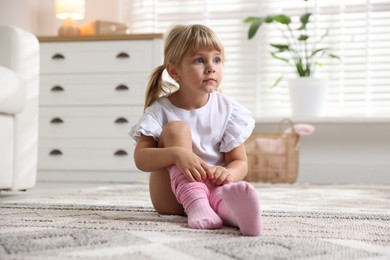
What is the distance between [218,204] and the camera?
4.06 feet

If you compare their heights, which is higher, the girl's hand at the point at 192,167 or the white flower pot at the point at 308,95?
the white flower pot at the point at 308,95

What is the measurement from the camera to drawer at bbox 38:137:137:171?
10.3 feet

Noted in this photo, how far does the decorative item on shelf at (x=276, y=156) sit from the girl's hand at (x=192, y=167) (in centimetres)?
191

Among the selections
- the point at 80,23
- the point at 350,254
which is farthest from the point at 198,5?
the point at 350,254

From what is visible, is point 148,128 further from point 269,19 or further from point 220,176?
point 269,19

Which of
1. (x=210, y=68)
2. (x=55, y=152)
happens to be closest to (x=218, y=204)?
(x=210, y=68)

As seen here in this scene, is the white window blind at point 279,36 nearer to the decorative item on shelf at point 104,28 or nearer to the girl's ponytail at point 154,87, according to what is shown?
the decorative item on shelf at point 104,28

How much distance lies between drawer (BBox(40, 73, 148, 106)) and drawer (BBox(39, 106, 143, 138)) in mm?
37

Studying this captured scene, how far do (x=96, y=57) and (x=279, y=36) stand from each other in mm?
1126

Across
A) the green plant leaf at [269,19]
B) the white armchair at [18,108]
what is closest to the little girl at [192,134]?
the white armchair at [18,108]

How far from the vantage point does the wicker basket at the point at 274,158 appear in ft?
10.3

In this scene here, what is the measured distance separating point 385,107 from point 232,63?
94 cm

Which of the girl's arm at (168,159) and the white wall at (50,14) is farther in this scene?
the white wall at (50,14)

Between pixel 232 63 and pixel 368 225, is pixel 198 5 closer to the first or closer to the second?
pixel 232 63
